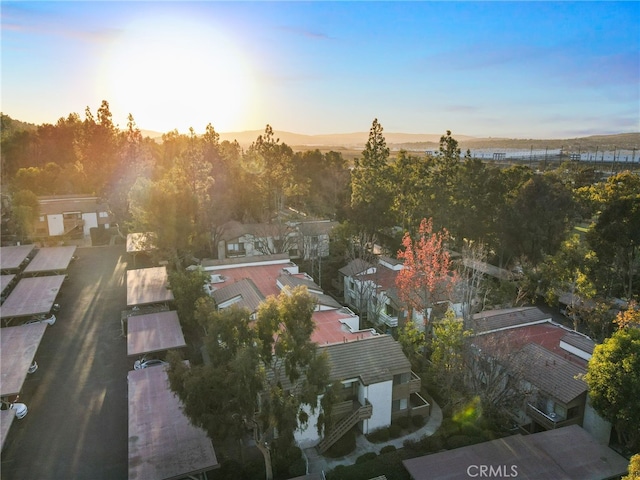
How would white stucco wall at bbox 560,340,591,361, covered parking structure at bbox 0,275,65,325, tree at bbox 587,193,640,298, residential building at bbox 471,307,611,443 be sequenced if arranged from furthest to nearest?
tree at bbox 587,193,640,298 → covered parking structure at bbox 0,275,65,325 → white stucco wall at bbox 560,340,591,361 → residential building at bbox 471,307,611,443

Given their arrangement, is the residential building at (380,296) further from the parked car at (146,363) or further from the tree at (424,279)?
the parked car at (146,363)

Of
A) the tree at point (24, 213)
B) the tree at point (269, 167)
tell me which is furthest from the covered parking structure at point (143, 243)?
the tree at point (269, 167)

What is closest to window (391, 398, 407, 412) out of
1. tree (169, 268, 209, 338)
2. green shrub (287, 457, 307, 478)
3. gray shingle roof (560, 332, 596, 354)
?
green shrub (287, 457, 307, 478)

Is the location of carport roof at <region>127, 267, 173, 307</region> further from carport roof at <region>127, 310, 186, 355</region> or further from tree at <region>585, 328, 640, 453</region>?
tree at <region>585, 328, 640, 453</region>

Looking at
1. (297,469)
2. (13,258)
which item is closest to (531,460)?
(297,469)

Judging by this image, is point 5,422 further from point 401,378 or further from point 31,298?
point 401,378

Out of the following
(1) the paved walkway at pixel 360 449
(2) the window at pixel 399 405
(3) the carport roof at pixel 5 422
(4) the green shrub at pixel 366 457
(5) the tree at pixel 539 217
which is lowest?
(1) the paved walkway at pixel 360 449
